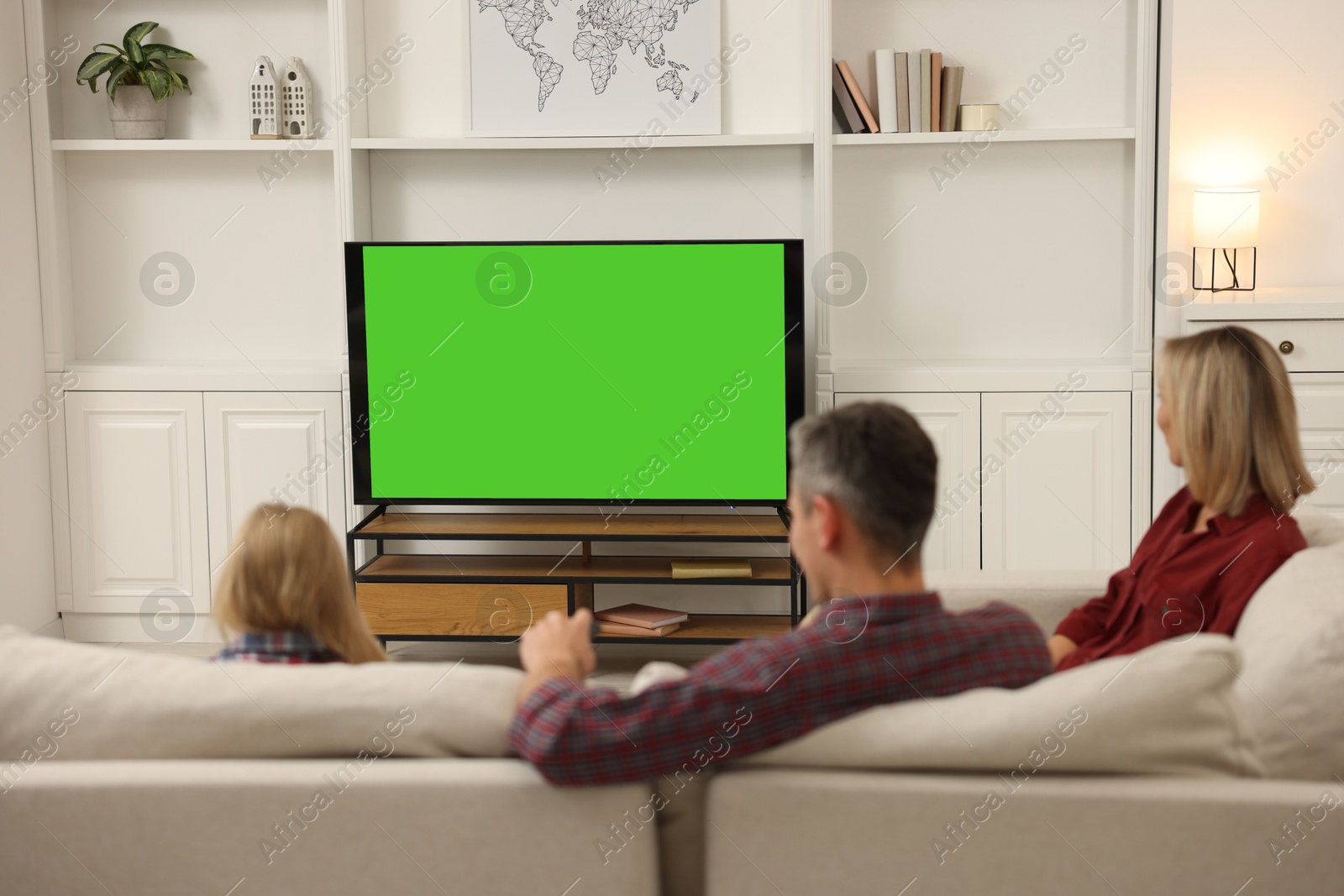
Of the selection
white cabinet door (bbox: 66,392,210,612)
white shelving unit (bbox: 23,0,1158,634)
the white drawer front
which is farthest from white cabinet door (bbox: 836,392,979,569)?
white cabinet door (bbox: 66,392,210,612)

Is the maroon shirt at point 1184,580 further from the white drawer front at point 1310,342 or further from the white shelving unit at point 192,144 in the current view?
the white shelving unit at point 192,144

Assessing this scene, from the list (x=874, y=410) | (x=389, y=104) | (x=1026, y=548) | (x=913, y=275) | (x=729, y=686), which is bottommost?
(x=1026, y=548)

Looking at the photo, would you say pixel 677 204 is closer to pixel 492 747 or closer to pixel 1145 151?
pixel 1145 151

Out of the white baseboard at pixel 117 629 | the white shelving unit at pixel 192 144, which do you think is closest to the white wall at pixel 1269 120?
the white shelving unit at pixel 192 144

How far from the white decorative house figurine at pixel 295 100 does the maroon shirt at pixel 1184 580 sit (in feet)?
9.04

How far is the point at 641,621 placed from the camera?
3463 millimetres

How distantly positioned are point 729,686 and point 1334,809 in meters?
0.64

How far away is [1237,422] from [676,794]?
1040mm

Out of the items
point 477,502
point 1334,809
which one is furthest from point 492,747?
point 477,502

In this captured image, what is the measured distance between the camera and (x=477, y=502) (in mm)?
3547

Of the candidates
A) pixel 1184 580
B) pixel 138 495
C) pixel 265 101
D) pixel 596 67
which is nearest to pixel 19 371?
pixel 138 495

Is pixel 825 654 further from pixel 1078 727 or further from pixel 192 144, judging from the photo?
pixel 192 144

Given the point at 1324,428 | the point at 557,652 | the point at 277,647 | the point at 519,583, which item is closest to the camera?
the point at 557,652

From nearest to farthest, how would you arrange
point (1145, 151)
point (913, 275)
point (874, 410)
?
point (874, 410) → point (1145, 151) → point (913, 275)
